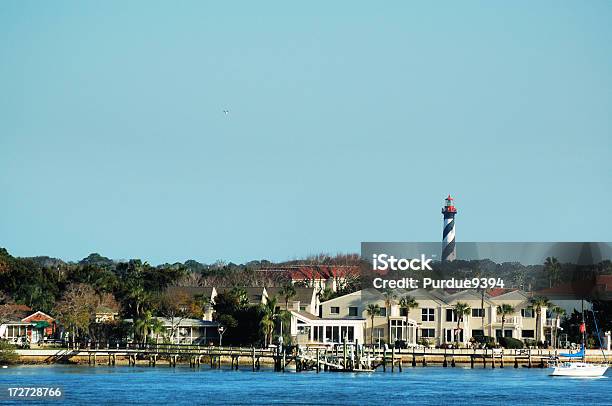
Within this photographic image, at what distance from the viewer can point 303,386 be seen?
8469 centimetres

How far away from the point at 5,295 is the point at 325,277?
7593 cm

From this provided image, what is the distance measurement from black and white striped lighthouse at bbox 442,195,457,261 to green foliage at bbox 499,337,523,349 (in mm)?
30925

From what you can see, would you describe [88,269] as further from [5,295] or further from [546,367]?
[546,367]

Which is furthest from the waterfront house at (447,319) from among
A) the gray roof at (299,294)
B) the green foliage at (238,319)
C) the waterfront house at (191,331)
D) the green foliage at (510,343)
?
the waterfront house at (191,331)

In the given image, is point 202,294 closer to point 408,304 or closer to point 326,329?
point 326,329

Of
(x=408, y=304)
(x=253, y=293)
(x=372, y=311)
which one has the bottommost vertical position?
(x=372, y=311)

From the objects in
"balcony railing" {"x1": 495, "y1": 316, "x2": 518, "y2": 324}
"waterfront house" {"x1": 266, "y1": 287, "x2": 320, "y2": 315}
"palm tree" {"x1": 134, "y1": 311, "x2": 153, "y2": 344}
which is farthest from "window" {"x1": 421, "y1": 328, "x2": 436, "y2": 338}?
"palm tree" {"x1": 134, "y1": 311, "x2": 153, "y2": 344}

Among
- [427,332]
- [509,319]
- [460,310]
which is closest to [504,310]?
[509,319]

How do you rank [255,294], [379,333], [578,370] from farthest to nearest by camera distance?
[255,294] → [379,333] → [578,370]

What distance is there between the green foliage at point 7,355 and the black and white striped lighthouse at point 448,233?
6142 cm

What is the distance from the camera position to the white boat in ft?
327

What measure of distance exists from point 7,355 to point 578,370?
39.4 m

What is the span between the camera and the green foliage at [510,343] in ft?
392

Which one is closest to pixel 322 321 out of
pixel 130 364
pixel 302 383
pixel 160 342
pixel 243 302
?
pixel 243 302
